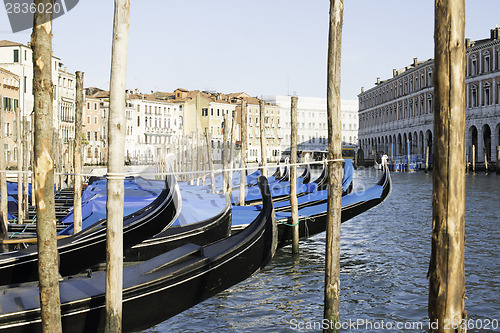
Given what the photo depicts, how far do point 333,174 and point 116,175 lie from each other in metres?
1.66

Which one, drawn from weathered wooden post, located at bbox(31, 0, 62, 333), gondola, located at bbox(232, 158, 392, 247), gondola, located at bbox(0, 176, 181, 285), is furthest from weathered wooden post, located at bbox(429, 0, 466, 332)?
gondola, located at bbox(232, 158, 392, 247)

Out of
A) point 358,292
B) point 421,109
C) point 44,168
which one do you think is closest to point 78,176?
point 358,292

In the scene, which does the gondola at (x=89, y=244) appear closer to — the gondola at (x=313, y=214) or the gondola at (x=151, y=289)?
the gondola at (x=151, y=289)

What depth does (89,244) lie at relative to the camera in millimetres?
5230

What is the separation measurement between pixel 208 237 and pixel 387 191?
3.74 m

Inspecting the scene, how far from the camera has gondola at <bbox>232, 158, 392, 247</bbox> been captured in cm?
796

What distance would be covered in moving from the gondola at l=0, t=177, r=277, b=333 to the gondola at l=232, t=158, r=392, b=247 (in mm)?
2447

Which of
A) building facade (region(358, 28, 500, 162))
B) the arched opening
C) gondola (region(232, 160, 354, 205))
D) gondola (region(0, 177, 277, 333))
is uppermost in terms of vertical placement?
building facade (region(358, 28, 500, 162))

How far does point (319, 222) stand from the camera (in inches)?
332

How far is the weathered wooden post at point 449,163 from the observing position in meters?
2.37

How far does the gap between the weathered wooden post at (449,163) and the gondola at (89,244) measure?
131 inches

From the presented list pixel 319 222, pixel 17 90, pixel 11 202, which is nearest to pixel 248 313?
pixel 319 222

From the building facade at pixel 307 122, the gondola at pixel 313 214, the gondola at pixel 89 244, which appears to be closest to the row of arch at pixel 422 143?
the building facade at pixel 307 122

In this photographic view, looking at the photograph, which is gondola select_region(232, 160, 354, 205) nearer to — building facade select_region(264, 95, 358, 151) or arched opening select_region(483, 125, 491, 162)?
arched opening select_region(483, 125, 491, 162)
